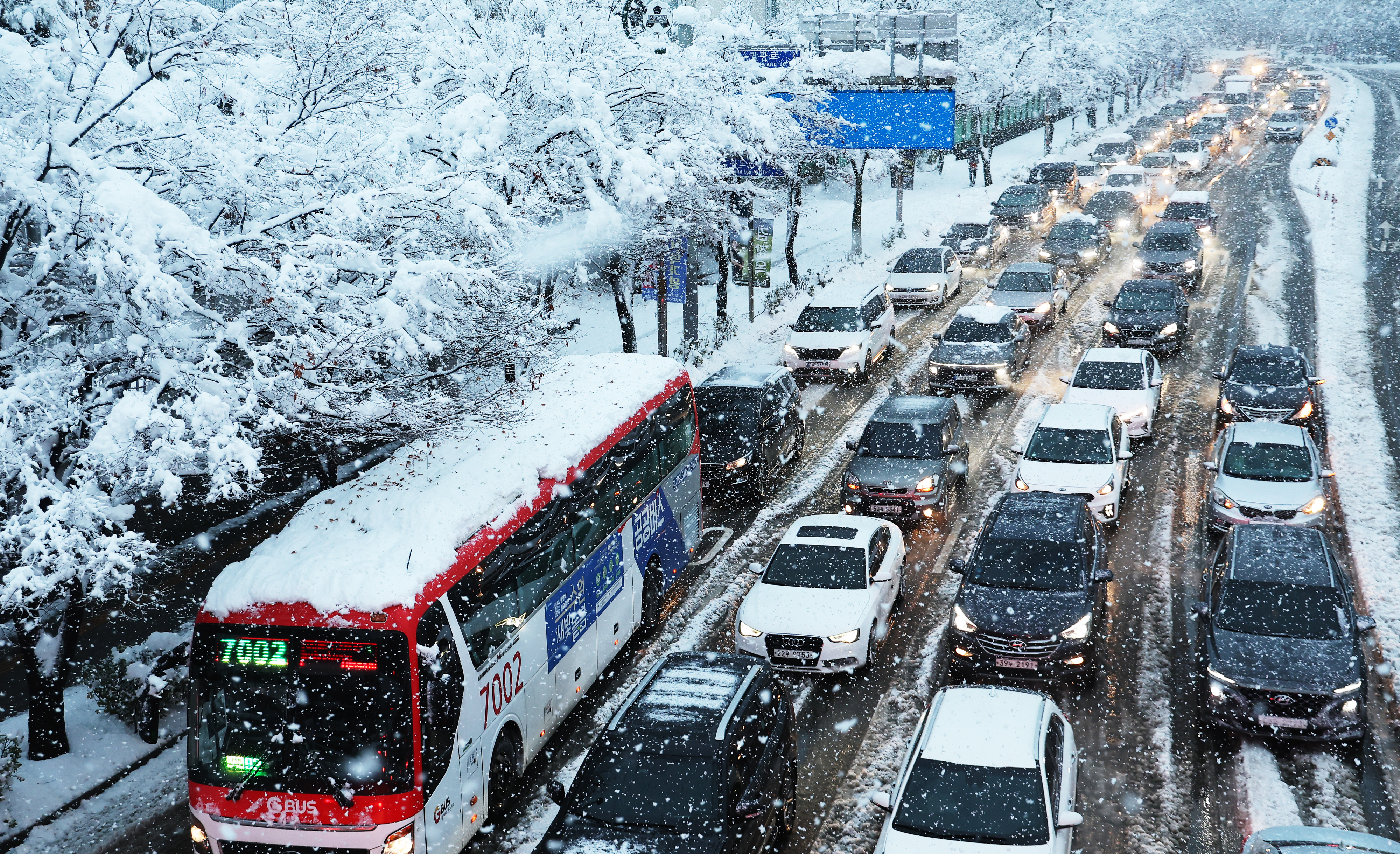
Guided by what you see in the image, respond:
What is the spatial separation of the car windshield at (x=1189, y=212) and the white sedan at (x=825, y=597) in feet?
97.5

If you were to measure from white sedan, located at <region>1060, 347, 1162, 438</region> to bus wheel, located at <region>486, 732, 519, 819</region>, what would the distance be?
1365 cm

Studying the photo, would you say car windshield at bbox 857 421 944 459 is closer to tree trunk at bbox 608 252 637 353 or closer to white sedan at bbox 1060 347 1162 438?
white sedan at bbox 1060 347 1162 438

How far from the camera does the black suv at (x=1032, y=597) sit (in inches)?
513

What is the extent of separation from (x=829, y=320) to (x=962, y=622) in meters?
14.8

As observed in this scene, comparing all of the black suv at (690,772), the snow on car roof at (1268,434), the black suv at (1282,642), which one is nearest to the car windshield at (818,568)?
the black suv at (690,772)

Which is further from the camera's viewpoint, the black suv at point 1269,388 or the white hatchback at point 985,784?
the black suv at point 1269,388

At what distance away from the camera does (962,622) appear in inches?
529

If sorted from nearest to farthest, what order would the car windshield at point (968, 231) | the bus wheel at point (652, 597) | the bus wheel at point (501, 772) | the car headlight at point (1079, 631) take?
1. the bus wheel at point (501, 772)
2. the car headlight at point (1079, 631)
3. the bus wheel at point (652, 597)
4. the car windshield at point (968, 231)

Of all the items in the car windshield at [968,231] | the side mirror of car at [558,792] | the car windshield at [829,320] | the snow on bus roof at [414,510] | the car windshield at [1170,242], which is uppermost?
the snow on bus roof at [414,510]

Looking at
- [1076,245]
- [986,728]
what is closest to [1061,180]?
[1076,245]

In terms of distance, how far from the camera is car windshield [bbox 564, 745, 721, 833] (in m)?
9.17

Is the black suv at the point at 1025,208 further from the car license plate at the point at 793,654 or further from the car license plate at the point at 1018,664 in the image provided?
the car license plate at the point at 793,654

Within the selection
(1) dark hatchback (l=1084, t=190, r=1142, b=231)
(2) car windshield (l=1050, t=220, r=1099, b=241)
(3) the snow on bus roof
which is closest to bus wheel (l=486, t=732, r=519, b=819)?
(3) the snow on bus roof

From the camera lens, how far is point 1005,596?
45.1 ft
